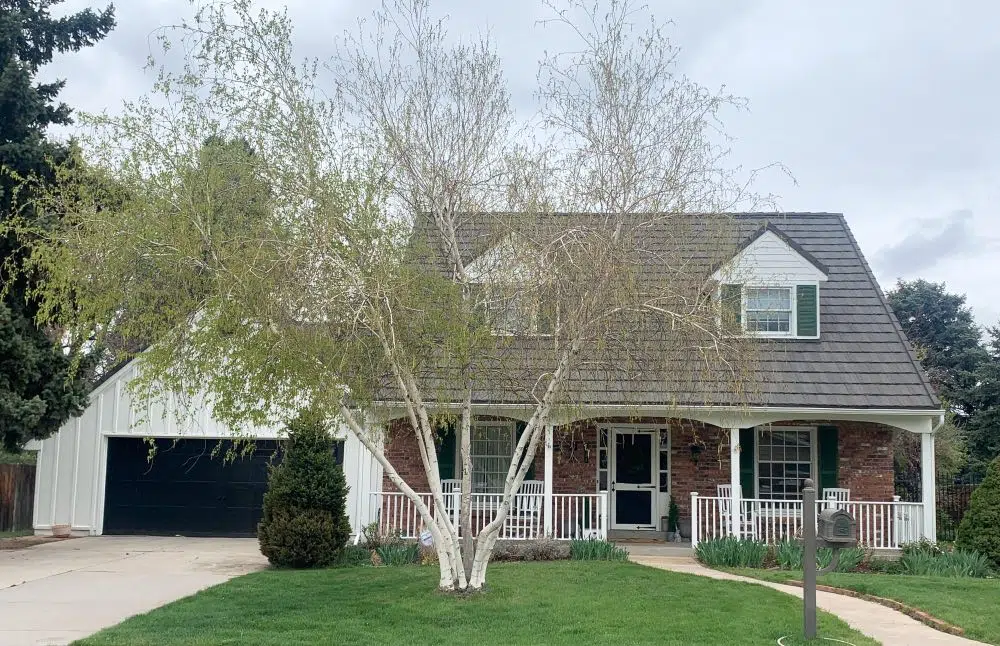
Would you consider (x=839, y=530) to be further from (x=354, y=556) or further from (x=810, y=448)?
(x=810, y=448)

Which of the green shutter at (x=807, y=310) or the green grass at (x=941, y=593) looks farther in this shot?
the green shutter at (x=807, y=310)

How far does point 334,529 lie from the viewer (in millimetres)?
14000

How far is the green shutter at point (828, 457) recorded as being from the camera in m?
16.7

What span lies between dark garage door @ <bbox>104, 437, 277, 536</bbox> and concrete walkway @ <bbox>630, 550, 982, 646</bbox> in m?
9.58

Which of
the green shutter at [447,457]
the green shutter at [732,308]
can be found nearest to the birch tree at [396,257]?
the green shutter at [732,308]

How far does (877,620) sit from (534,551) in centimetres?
567

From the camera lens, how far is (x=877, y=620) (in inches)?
390

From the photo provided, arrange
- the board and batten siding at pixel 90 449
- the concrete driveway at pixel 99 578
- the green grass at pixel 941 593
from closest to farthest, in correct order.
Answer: the green grass at pixel 941 593 → the concrete driveway at pixel 99 578 → the board and batten siding at pixel 90 449

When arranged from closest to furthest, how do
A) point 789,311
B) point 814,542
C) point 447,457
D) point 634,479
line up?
point 814,542 < point 447,457 < point 789,311 < point 634,479

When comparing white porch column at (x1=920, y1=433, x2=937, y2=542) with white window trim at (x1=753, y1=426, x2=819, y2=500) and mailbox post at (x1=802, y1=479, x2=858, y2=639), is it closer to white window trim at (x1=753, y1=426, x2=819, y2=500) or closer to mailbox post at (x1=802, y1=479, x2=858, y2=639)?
white window trim at (x1=753, y1=426, x2=819, y2=500)

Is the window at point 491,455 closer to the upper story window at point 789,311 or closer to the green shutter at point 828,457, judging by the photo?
the upper story window at point 789,311

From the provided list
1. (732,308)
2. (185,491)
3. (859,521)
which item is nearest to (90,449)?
(185,491)

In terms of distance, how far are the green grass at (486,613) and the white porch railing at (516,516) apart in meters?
2.66

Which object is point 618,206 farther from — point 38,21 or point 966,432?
point 966,432
